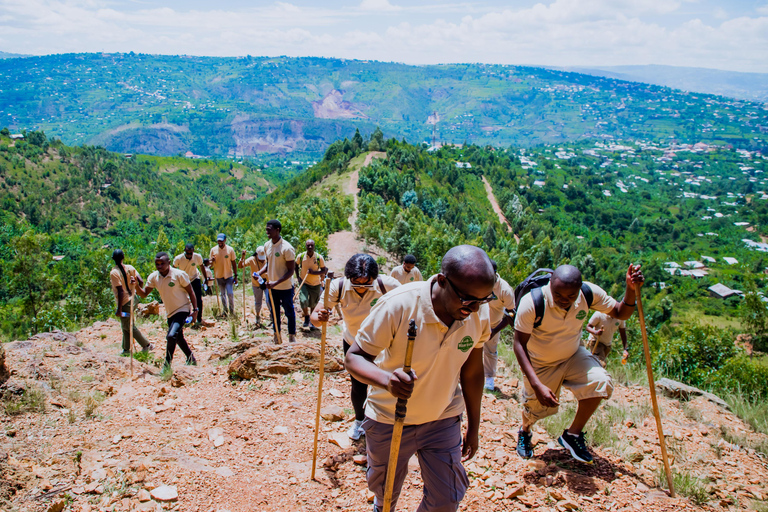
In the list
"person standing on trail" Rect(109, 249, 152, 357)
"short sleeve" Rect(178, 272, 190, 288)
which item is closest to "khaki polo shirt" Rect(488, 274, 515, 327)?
"short sleeve" Rect(178, 272, 190, 288)

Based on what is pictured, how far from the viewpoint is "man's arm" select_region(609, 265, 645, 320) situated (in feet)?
12.7

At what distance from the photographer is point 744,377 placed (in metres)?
8.71

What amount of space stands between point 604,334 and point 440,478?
5340 mm

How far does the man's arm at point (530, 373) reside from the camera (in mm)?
3656

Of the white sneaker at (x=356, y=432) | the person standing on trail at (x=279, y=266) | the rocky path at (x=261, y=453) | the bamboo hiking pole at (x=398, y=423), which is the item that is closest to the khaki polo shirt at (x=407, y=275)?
the rocky path at (x=261, y=453)

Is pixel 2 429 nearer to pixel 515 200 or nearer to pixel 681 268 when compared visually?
pixel 515 200

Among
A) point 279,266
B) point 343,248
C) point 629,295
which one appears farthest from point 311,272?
point 343,248

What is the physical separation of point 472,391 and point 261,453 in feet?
8.28

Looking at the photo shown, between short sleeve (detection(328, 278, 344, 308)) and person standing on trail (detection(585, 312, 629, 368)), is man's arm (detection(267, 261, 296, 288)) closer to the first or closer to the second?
short sleeve (detection(328, 278, 344, 308))

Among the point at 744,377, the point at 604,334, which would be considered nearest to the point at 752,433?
the point at 604,334

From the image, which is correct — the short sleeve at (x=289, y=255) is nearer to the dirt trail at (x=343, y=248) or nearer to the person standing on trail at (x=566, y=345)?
the person standing on trail at (x=566, y=345)

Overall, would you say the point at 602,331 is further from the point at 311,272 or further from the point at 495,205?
the point at 495,205

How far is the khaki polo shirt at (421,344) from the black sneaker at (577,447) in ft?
6.81

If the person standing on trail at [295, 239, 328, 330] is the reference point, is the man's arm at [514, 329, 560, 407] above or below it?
above
